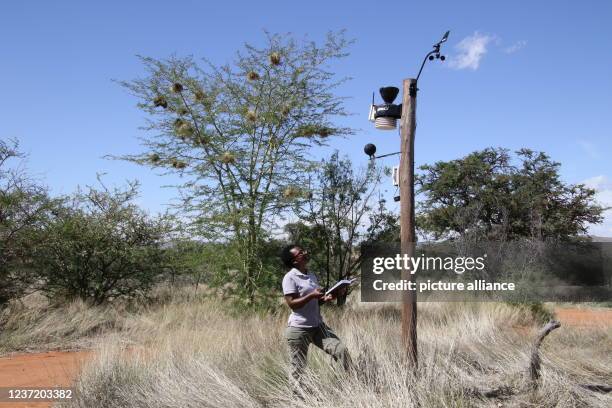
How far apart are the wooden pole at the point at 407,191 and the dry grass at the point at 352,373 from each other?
Answer: 456 millimetres

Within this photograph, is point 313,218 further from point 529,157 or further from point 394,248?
point 529,157

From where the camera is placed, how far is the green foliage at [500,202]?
76.4 feet

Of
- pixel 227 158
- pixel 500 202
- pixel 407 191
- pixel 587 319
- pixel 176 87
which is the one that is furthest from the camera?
pixel 500 202

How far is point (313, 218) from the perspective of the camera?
468 inches

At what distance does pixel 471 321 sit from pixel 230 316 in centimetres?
427

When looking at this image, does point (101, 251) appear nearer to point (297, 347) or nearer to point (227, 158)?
point (227, 158)

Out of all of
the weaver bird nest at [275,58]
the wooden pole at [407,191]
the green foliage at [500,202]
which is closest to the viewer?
the wooden pole at [407,191]

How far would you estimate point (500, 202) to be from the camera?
24234mm

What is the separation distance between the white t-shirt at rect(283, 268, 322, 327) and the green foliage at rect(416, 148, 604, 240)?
697 inches

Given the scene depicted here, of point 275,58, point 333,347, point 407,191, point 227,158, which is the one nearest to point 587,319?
point 407,191

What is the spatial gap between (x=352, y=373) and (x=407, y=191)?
2306 mm

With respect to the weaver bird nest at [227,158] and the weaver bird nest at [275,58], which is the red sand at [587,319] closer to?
the weaver bird nest at [227,158]

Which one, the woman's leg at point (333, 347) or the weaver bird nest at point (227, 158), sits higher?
the weaver bird nest at point (227, 158)

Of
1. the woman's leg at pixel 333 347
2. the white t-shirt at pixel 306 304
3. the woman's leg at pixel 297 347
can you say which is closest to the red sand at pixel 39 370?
the woman's leg at pixel 297 347
